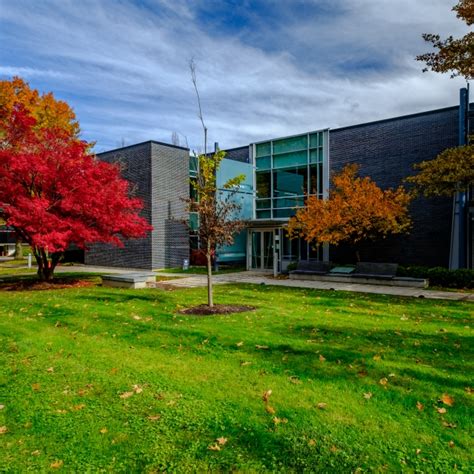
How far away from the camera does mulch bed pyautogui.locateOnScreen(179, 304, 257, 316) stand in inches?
376

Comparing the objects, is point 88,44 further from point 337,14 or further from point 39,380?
point 39,380

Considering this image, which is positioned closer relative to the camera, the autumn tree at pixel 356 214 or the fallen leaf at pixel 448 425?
the fallen leaf at pixel 448 425

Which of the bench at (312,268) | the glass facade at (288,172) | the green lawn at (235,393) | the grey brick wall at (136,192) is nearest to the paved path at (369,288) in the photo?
the bench at (312,268)

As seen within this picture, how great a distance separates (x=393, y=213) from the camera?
18266mm

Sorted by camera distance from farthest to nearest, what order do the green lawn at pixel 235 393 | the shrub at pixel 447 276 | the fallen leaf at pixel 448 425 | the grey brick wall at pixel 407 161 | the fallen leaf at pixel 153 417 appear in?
the grey brick wall at pixel 407 161 < the shrub at pixel 447 276 < the fallen leaf at pixel 153 417 < the fallen leaf at pixel 448 425 < the green lawn at pixel 235 393

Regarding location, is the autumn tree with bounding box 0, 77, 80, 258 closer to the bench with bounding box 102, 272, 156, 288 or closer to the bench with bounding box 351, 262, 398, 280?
the bench with bounding box 102, 272, 156, 288

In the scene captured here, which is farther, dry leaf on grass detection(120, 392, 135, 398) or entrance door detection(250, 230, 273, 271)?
entrance door detection(250, 230, 273, 271)

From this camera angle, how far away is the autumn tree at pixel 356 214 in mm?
18078

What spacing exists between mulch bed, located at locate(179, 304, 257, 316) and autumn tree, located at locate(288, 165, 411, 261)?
9.42 metres

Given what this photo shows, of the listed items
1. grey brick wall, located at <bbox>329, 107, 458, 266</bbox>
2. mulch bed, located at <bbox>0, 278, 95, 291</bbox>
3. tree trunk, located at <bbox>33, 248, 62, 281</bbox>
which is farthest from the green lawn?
grey brick wall, located at <bbox>329, 107, 458, 266</bbox>

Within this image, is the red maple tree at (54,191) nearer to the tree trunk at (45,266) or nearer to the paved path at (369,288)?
Result: the tree trunk at (45,266)

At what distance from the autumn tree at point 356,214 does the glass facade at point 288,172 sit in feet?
13.7

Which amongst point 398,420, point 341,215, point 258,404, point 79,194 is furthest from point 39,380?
point 341,215

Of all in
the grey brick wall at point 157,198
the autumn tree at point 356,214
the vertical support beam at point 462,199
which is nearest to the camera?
the vertical support beam at point 462,199
